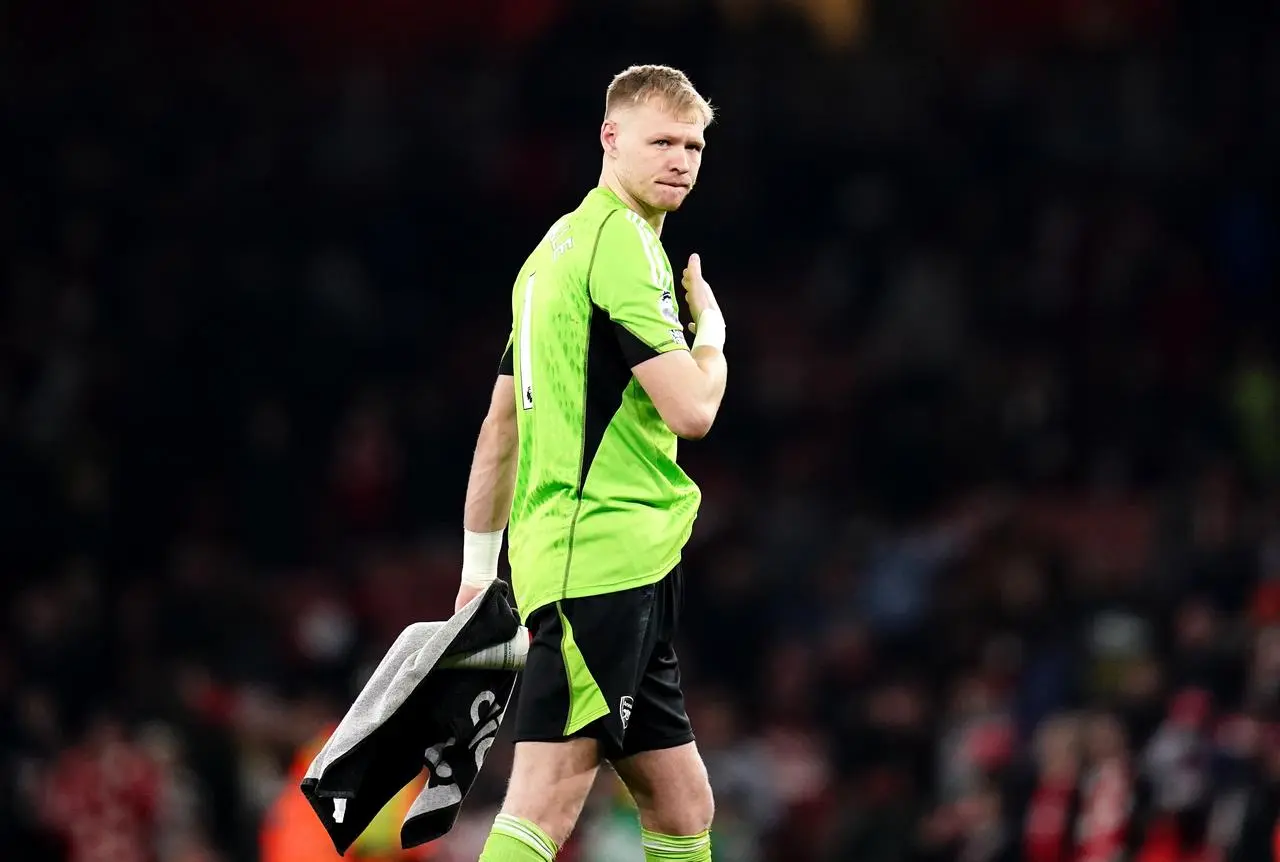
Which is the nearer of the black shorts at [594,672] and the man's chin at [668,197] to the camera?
the black shorts at [594,672]

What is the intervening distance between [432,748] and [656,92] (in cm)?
153

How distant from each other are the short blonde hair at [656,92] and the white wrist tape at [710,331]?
42 centimetres

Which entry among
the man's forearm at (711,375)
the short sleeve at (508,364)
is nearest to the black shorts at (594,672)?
the man's forearm at (711,375)

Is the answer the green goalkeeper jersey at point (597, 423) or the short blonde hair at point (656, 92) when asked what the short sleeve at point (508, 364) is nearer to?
the green goalkeeper jersey at point (597, 423)

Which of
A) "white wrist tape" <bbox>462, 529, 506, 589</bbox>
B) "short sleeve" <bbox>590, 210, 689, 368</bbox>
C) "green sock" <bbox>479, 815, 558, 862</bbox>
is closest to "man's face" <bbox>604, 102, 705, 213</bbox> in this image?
"short sleeve" <bbox>590, 210, 689, 368</bbox>

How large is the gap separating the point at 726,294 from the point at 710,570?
104 inches

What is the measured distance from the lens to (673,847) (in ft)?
14.9

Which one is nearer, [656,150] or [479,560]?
[656,150]

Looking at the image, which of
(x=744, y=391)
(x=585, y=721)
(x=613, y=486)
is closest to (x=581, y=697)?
(x=585, y=721)

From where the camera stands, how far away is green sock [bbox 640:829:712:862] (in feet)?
14.9

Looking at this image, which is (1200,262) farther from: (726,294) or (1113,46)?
(726,294)

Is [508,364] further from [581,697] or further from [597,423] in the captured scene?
[581,697]

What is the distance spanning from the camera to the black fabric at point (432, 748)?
4512mm

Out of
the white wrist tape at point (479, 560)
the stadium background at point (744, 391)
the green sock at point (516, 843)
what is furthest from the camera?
the stadium background at point (744, 391)
